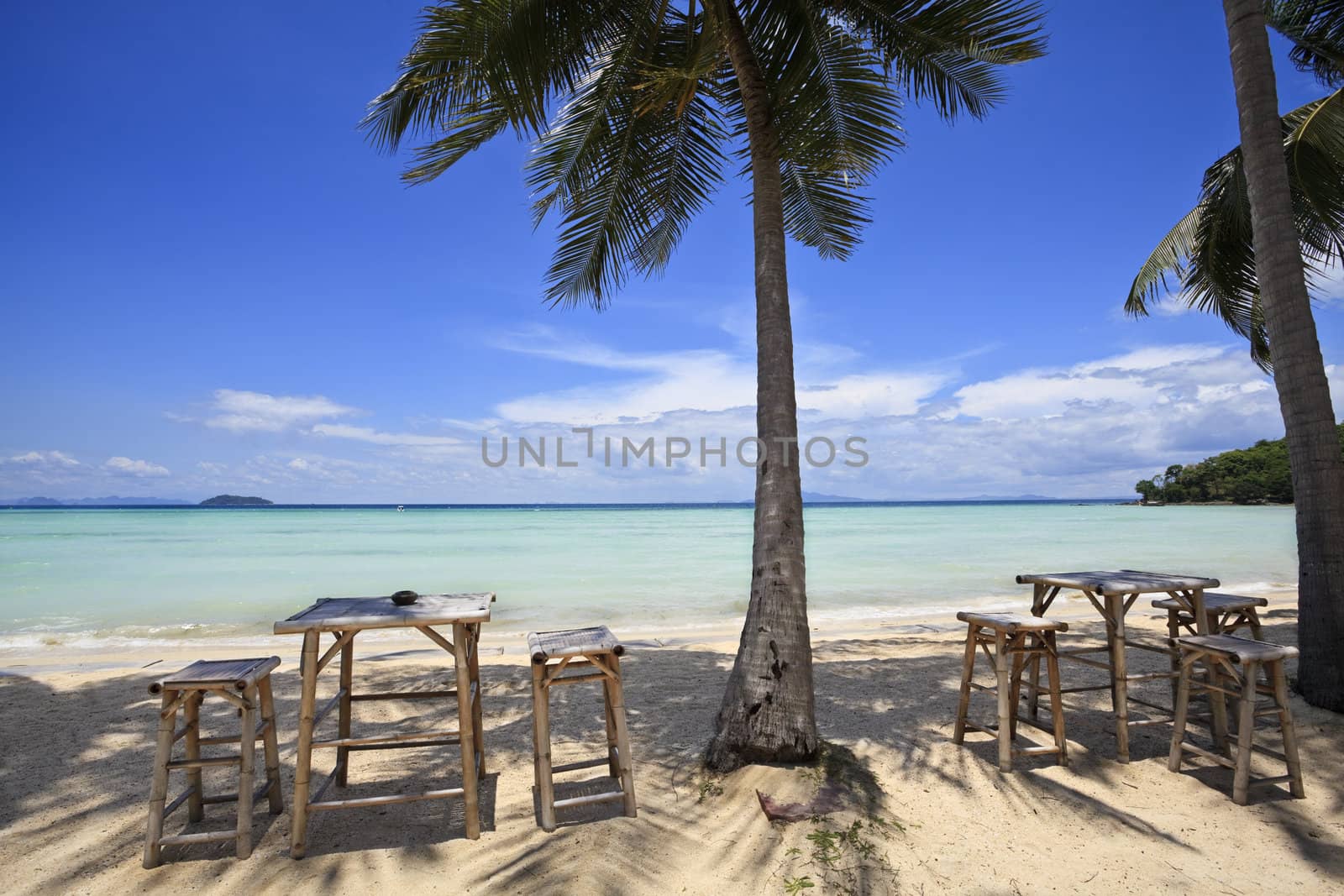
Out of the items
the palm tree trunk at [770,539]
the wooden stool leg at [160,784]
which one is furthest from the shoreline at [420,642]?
the wooden stool leg at [160,784]

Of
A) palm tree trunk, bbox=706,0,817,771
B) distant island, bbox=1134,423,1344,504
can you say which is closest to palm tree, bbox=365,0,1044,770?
palm tree trunk, bbox=706,0,817,771

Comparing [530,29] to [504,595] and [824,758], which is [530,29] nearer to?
[824,758]

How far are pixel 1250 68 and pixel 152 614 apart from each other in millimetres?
15497

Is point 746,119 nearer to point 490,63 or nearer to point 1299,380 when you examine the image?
point 490,63

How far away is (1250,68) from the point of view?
4.90 m

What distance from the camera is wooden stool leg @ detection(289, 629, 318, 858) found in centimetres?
287

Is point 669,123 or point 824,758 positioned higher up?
point 669,123

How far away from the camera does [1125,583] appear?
403 cm

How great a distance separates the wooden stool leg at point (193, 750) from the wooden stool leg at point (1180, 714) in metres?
4.94

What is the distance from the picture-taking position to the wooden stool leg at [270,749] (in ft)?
10.5

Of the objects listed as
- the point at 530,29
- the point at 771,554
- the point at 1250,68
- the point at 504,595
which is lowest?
the point at 504,595

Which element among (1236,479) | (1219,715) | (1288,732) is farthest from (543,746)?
(1236,479)

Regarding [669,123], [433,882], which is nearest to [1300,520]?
[669,123]

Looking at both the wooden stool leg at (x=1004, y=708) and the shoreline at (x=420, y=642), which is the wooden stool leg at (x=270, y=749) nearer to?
the shoreline at (x=420, y=642)
